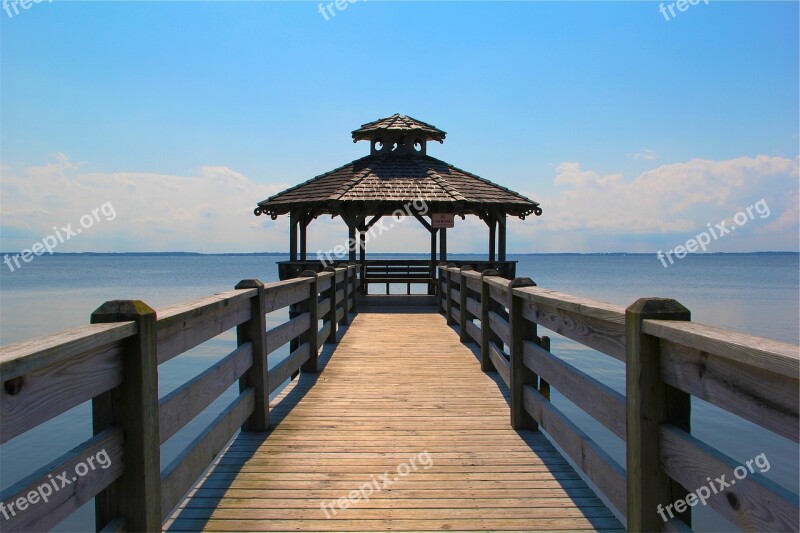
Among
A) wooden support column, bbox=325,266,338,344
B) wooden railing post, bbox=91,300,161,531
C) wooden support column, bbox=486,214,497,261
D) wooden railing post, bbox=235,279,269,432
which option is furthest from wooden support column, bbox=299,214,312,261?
wooden railing post, bbox=91,300,161,531

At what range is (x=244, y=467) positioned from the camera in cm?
377

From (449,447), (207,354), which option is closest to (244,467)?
(449,447)

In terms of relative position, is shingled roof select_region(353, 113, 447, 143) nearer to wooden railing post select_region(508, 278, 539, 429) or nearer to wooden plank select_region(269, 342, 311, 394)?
wooden plank select_region(269, 342, 311, 394)

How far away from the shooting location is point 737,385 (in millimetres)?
1826

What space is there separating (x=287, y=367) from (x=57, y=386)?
12.2 ft

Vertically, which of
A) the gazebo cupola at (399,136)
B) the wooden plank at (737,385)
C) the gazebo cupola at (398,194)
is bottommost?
the wooden plank at (737,385)

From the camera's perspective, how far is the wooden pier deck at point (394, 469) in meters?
3.06

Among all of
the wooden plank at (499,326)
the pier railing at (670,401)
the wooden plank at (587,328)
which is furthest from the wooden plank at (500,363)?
the pier railing at (670,401)

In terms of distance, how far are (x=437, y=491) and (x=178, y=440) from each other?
7883mm

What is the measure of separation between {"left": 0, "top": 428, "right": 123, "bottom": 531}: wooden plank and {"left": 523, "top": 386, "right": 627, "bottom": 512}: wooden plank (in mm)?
2268

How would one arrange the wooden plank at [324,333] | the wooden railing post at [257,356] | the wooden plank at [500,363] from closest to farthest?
the wooden railing post at [257,356] → the wooden plank at [500,363] → the wooden plank at [324,333]

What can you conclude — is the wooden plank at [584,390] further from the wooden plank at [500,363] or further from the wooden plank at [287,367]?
the wooden plank at [287,367]

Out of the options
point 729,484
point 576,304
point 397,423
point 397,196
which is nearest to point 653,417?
point 729,484

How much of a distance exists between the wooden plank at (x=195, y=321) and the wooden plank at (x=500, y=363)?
8.91ft
